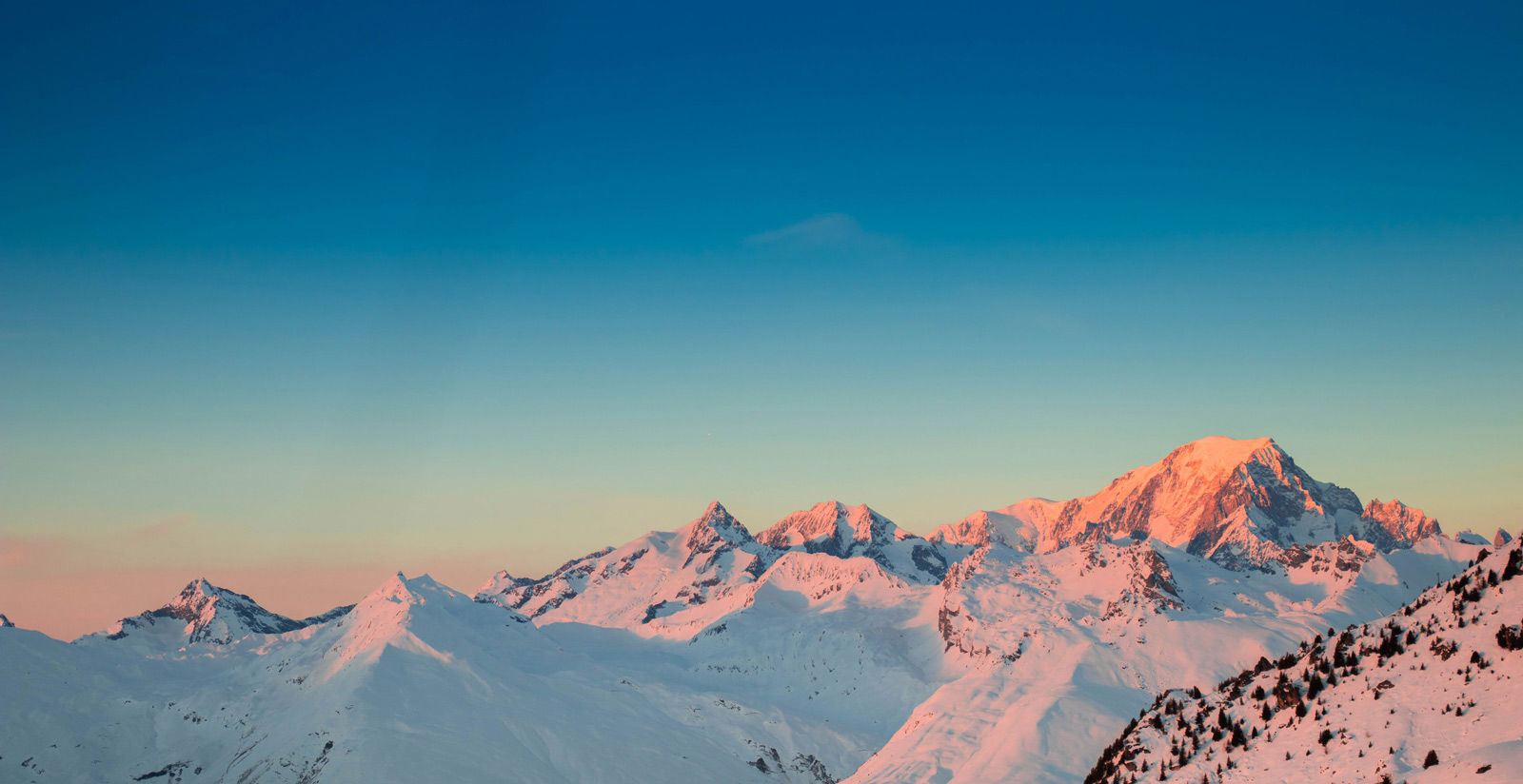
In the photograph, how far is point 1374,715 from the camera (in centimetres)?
4425

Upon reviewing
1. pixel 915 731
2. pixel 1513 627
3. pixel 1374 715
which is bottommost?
pixel 915 731

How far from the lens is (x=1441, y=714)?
4188 cm

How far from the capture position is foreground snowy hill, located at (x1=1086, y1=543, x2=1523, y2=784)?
1554 inches

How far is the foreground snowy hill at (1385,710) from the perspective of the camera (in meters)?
39.5

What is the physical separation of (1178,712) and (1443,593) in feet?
56.2

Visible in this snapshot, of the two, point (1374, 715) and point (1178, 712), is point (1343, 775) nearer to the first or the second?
point (1374, 715)

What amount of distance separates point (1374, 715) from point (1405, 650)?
6646mm

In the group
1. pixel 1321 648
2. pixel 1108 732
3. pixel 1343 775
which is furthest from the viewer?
pixel 1108 732

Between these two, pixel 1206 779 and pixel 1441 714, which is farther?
pixel 1206 779

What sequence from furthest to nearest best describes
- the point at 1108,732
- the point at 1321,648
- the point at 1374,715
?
the point at 1108,732 < the point at 1321,648 < the point at 1374,715

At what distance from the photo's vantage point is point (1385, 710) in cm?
4425

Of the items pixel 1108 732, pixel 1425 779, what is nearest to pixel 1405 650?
pixel 1425 779

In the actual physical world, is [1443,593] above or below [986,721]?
above

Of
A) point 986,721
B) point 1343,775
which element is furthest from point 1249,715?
point 986,721
